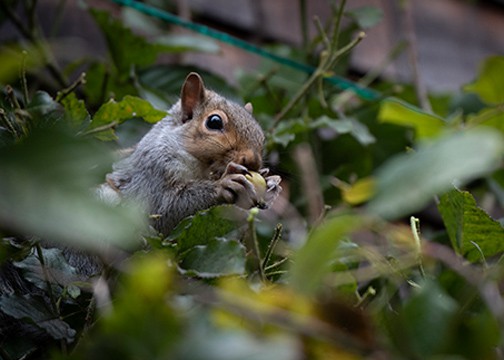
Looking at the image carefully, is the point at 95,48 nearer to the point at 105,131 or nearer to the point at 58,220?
the point at 105,131

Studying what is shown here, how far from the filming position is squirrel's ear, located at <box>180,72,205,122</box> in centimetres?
145

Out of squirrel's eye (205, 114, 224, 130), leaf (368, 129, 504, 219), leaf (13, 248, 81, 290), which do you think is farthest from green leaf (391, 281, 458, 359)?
squirrel's eye (205, 114, 224, 130)

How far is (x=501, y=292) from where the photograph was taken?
730mm

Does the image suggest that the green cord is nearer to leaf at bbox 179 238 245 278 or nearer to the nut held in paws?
the nut held in paws

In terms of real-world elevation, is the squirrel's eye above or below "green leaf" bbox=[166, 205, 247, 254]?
below

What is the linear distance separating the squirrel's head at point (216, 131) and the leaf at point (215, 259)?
58cm

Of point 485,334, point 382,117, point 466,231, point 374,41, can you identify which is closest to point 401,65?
point 374,41

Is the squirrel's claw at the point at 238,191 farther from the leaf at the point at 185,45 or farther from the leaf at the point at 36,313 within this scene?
the leaf at the point at 185,45

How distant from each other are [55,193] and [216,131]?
37.5 inches

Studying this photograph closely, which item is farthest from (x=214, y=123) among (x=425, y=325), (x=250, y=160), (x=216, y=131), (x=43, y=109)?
(x=425, y=325)

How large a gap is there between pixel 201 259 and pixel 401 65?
193 centimetres

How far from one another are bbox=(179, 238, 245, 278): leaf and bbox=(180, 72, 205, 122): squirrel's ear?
733 millimetres

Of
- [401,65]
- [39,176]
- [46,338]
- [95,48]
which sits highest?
[39,176]

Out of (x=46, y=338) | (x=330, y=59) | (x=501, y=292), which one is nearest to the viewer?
(x=501, y=292)
